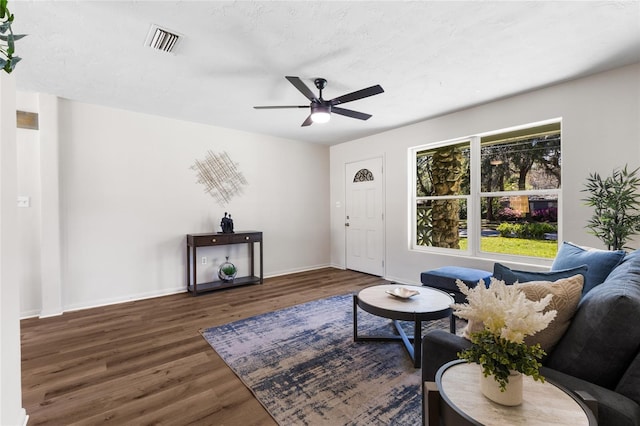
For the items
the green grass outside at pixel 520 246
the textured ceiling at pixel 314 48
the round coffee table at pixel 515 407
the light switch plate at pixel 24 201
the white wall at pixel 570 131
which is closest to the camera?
the round coffee table at pixel 515 407

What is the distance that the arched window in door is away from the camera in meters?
5.17

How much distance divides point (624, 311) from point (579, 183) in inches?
101

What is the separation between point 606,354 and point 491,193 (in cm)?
308

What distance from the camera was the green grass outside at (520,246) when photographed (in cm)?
327

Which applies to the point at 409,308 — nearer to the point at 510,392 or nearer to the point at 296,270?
the point at 510,392

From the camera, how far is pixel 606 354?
40.1 inches

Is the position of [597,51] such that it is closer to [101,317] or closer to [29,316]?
[101,317]

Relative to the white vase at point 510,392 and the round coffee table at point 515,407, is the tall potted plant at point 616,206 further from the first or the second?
the white vase at point 510,392

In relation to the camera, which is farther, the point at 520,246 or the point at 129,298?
the point at 129,298

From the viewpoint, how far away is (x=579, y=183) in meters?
2.91

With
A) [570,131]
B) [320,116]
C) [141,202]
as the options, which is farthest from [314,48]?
[141,202]

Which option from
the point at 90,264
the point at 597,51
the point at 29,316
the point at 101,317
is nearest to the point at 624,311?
the point at 597,51

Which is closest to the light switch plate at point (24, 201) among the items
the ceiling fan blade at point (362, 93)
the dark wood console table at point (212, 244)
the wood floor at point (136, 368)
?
the wood floor at point (136, 368)

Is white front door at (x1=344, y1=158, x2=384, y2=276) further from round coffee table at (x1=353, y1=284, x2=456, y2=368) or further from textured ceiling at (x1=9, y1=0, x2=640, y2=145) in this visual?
round coffee table at (x1=353, y1=284, x2=456, y2=368)
